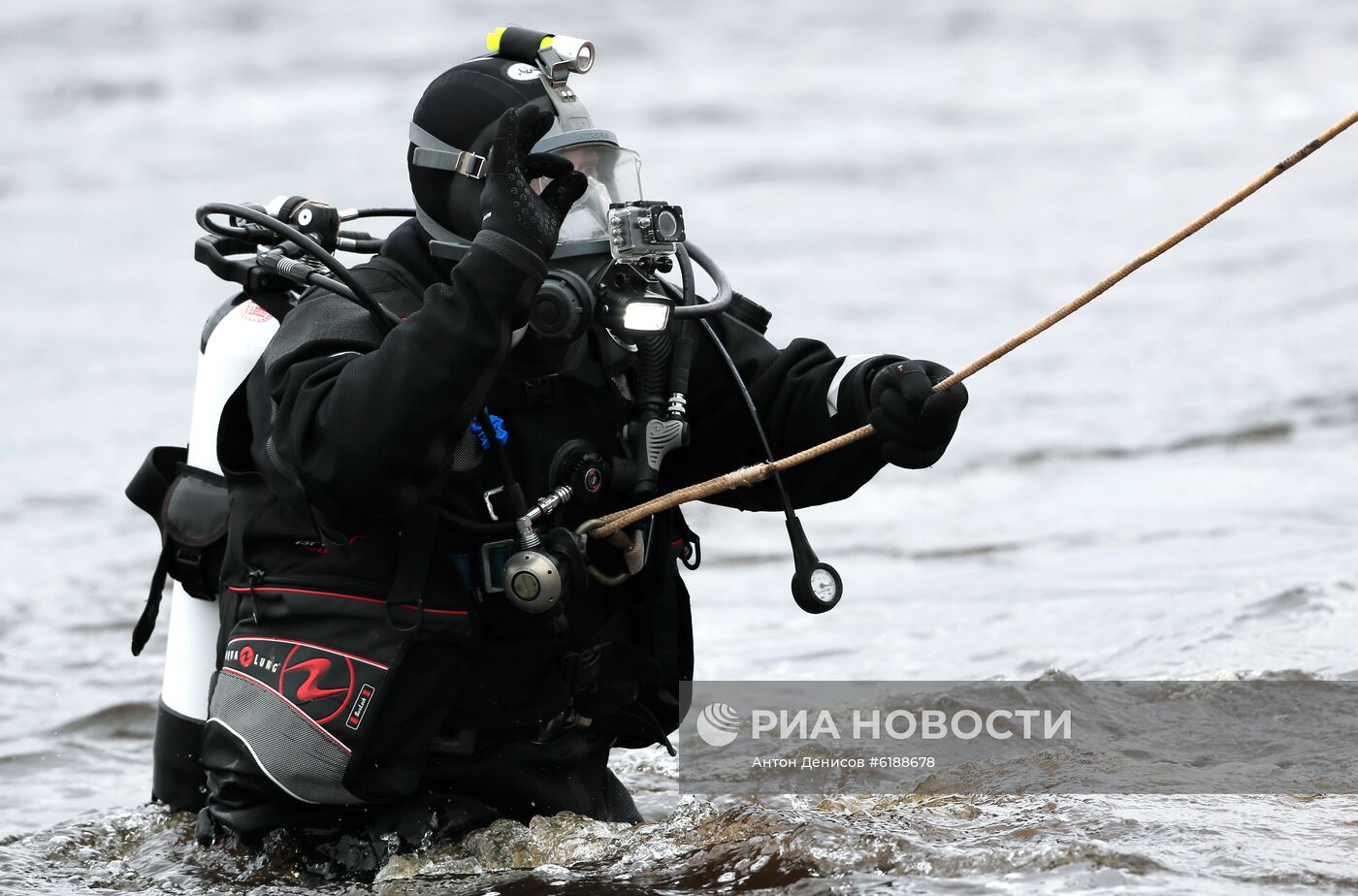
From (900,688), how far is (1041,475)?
11.7ft

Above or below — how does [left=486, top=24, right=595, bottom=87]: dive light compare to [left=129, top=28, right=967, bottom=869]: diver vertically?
above

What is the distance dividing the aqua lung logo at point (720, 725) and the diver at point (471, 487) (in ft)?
4.23

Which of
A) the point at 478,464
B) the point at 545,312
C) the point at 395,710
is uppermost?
the point at 545,312

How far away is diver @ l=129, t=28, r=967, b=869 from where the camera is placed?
289 centimetres

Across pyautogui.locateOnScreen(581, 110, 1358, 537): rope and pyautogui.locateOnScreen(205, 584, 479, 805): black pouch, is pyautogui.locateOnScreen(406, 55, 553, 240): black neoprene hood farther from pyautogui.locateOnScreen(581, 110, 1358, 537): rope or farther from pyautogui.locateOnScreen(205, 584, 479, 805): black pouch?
pyautogui.locateOnScreen(205, 584, 479, 805): black pouch

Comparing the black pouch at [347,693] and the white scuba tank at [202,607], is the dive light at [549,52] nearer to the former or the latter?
the white scuba tank at [202,607]

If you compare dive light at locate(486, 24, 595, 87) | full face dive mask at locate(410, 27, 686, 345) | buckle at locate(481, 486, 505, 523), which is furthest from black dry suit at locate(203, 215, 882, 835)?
dive light at locate(486, 24, 595, 87)

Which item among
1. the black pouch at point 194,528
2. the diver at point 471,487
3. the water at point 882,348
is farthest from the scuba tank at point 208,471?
the water at point 882,348

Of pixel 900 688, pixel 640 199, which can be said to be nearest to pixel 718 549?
pixel 900 688

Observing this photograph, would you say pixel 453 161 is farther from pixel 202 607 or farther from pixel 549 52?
pixel 202 607

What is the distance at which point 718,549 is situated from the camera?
771cm

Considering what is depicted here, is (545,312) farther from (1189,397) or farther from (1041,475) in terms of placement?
(1189,397)

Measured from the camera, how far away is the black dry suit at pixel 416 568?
9.22 feet

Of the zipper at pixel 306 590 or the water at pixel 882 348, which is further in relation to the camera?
the water at pixel 882 348
